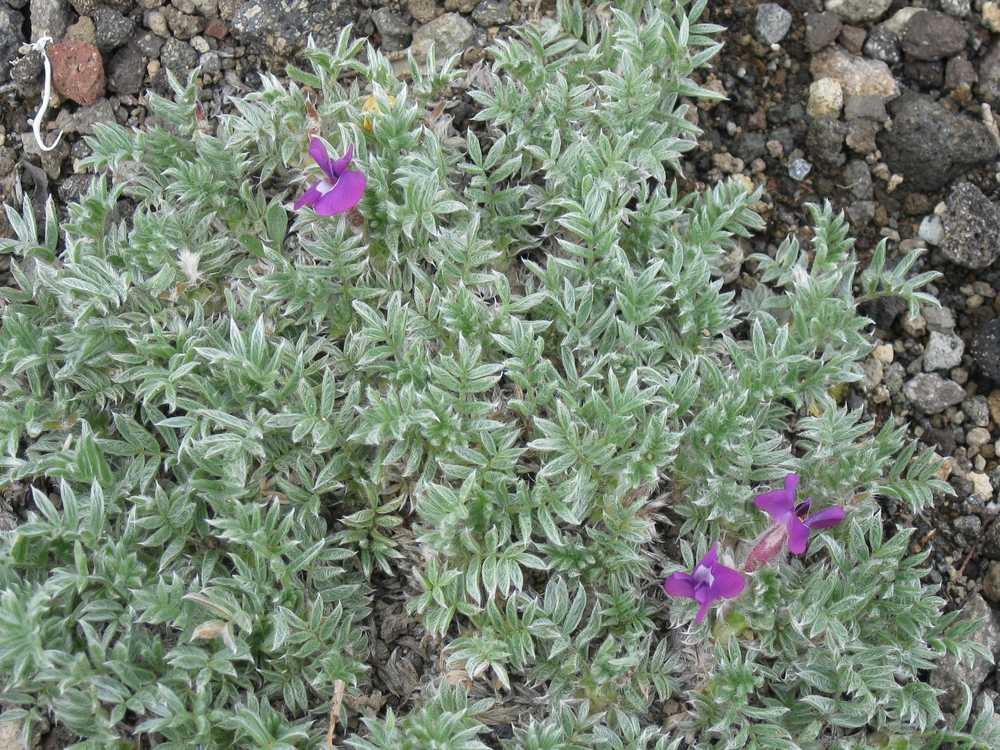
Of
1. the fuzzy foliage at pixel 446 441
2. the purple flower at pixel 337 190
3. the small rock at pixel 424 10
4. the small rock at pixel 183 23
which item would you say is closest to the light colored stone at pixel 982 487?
the fuzzy foliage at pixel 446 441

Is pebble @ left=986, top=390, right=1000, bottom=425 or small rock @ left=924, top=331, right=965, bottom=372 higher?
small rock @ left=924, top=331, right=965, bottom=372

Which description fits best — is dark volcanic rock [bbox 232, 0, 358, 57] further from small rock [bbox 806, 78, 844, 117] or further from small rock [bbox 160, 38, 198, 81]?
small rock [bbox 806, 78, 844, 117]

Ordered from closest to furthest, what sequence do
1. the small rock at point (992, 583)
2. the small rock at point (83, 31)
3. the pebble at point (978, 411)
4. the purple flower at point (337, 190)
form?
1. the purple flower at point (337, 190)
2. the small rock at point (992, 583)
3. the pebble at point (978, 411)
4. the small rock at point (83, 31)

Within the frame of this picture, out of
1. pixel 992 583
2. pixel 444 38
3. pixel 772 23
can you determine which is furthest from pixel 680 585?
pixel 772 23

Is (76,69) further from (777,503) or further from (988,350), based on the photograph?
(988,350)

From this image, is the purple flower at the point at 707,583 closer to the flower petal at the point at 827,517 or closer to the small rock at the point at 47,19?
the flower petal at the point at 827,517

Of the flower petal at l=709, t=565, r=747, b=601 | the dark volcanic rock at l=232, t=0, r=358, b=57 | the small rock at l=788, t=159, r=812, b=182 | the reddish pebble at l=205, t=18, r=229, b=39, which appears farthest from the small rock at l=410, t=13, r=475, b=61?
the flower petal at l=709, t=565, r=747, b=601
